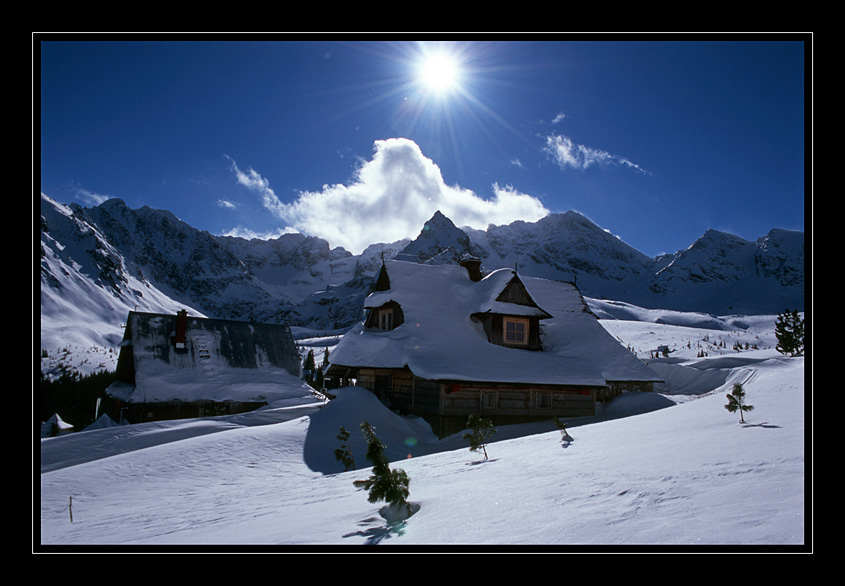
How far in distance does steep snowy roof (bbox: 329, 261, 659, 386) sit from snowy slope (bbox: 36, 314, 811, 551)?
6.79 metres

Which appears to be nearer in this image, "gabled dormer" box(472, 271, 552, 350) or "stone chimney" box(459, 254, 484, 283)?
"gabled dormer" box(472, 271, 552, 350)

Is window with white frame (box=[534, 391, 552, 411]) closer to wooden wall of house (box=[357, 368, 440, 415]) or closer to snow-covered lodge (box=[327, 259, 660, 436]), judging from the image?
snow-covered lodge (box=[327, 259, 660, 436])

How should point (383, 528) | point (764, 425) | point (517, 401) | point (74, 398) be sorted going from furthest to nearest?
point (74, 398), point (517, 401), point (764, 425), point (383, 528)

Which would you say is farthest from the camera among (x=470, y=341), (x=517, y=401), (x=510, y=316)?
(x=510, y=316)

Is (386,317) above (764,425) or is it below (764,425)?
above

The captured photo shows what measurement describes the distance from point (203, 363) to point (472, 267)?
17588 millimetres

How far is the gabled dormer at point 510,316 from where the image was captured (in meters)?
22.6

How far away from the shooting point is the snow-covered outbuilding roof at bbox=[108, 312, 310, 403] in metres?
26.1

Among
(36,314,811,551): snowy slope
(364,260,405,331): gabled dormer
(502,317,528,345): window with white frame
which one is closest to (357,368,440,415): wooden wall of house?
(364,260,405,331): gabled dormer

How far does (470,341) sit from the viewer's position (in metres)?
21.2

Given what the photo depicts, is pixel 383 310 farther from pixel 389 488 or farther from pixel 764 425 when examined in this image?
pixel 389 488

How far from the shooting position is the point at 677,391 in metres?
28.9


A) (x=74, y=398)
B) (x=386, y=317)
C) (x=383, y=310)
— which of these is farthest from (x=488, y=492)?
(x=74, y=398)
